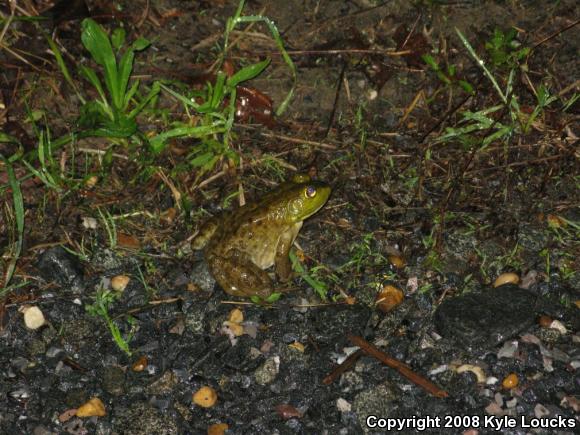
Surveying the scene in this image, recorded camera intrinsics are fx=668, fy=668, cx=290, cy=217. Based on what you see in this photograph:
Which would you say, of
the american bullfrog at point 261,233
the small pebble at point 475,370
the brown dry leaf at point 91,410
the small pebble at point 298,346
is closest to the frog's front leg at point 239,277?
the american bullfrog at point 261,233

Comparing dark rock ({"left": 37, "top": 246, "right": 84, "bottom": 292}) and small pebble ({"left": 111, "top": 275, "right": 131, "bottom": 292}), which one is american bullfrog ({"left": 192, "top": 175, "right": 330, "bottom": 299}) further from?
dark rock ({"left": 37, "top": 246, "right": 84, "bottom": 292})

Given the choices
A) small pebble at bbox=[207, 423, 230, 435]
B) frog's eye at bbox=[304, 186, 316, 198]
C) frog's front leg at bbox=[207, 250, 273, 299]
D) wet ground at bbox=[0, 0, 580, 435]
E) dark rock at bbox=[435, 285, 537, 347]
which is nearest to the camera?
small pebble at bbox=[207, 423, 230, 435]

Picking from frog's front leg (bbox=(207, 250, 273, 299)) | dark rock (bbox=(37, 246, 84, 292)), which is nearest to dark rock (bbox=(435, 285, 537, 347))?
frog's front leg (bbox=(207, 250, 273, 299))

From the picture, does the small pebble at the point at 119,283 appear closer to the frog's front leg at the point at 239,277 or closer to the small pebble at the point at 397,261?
the frog's front leg at the point at 239,277

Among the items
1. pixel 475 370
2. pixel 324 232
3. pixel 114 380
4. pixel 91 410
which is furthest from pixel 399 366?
pixel 91 410

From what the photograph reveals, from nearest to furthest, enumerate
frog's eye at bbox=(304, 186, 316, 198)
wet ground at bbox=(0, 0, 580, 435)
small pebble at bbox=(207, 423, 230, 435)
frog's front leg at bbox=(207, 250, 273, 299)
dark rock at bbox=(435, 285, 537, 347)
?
small pebble at bbox=(207, 423, 230, 435)
wet ground at bbox=(0, 0, 580, 435)
dark rock at bbox=(435, 285, 537, 347)
frog's front leg at bbox=(207, 250, 273, 299)
frog's eye at bbox=(304, 186, 316, 198)

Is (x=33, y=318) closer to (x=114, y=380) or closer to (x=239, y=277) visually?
(x=114, y=380)

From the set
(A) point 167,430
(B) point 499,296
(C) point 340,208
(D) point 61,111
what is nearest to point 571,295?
(B) point 499,296

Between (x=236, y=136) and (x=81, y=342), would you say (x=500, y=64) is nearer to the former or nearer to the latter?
(x=236, y=136)
